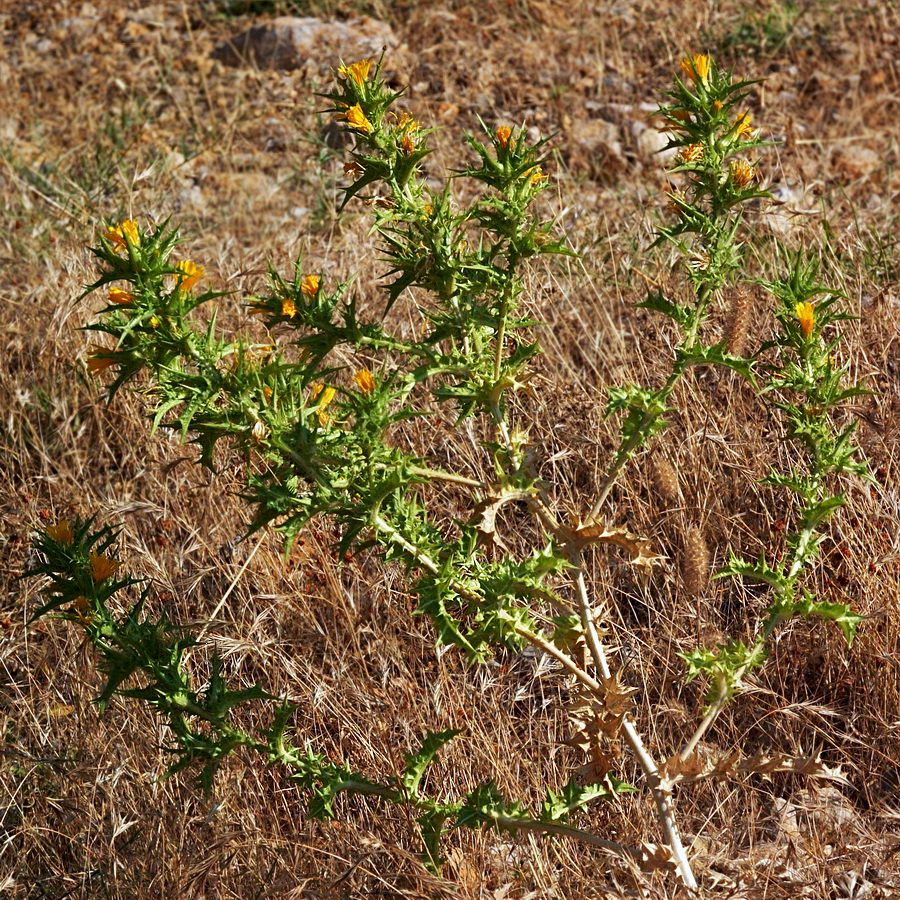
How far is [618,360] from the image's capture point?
322 cm

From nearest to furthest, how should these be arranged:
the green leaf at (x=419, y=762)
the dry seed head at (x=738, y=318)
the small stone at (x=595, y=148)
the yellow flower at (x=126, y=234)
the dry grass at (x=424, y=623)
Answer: the yellow flower at (x=126, y=234) < the green leaf at (x=419, y=762) < the dry grass at (x=424, y=623) < the dry seed head at (x=738, y=318) < the small stone at (x=595, y=148)

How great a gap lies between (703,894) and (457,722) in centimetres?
71

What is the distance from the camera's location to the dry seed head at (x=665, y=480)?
2.57m

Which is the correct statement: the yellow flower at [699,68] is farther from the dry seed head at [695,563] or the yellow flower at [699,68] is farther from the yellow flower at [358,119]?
the dry seed head at [695,563]

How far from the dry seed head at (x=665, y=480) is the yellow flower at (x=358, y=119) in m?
1.20

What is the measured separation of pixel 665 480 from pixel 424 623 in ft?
2.42

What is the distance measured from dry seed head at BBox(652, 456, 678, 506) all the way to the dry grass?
0.12 ft

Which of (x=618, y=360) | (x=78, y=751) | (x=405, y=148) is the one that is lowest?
(x=78, y=751)

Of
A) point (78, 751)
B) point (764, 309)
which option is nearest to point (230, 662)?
point (78, 751)

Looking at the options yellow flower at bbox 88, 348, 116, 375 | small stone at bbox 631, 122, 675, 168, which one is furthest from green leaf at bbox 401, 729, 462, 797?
small stone at bbox 631, 122, 675, 168

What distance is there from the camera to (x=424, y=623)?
9.21 ft

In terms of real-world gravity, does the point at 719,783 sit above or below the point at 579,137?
below

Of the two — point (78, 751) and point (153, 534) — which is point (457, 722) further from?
point (153, 534)

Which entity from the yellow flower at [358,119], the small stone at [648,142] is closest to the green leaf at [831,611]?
the yellow flower at [358,119]
